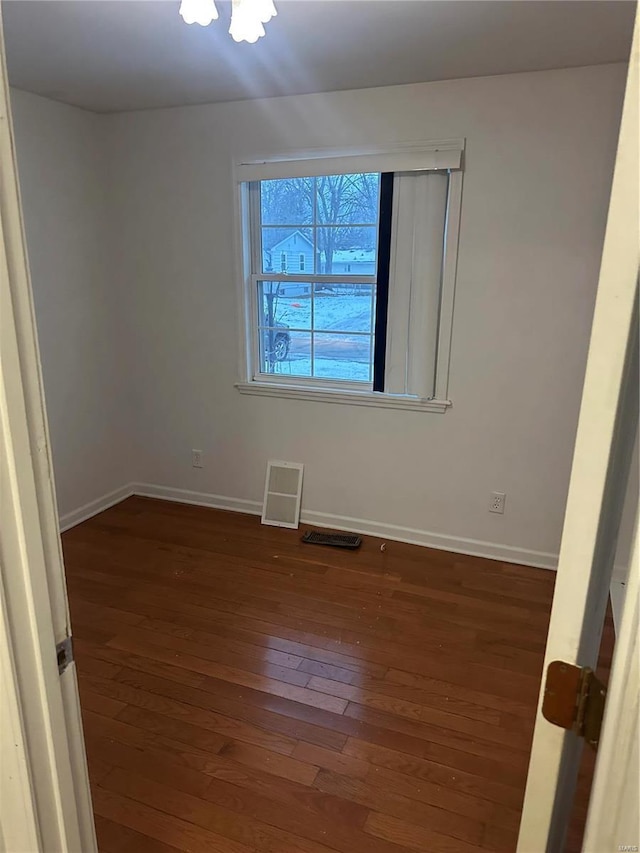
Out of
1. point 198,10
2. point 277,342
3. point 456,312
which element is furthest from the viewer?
point 277,342

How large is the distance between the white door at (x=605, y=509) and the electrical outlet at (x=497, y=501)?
92.6 inches

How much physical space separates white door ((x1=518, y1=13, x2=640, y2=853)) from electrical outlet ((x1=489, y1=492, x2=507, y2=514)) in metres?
2.35

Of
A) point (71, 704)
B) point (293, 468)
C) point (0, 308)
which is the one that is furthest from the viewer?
point (293, 468)

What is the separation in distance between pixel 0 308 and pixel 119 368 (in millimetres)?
3127

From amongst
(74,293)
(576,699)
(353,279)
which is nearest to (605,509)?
(576,699)

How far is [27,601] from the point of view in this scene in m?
0.88

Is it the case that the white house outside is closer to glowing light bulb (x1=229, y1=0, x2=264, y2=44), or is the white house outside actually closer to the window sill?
the window sill

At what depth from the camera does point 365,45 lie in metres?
2.26

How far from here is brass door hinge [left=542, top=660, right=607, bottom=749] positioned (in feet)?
2.42

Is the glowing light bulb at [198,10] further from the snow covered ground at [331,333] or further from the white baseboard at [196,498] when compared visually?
the white baseboard at [196,498]

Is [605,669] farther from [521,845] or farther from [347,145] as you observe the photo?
[347,145]

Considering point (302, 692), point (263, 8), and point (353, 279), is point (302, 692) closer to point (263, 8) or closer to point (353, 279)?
point (353, 279)

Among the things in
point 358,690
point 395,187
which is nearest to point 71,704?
point 358,690

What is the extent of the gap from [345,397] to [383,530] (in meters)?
0.82
